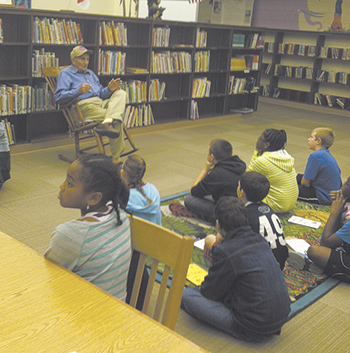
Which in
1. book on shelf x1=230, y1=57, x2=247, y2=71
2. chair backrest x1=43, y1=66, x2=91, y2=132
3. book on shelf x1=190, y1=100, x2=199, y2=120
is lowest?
book on shelf x1=190, y1=100, x2=199, y2=120

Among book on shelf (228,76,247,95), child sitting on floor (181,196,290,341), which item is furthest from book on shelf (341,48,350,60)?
child sitting on floor (181,196,290,341)

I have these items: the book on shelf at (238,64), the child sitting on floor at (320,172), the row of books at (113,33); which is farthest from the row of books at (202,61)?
the child sitting on floor at (320,172)

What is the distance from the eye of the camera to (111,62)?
21.3 feet

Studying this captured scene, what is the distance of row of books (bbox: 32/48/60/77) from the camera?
225 inches

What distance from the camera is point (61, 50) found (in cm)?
619

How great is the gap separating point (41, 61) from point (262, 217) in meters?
3.84

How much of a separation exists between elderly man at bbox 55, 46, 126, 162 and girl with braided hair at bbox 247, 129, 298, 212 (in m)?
1.79

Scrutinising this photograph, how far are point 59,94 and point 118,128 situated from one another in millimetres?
725

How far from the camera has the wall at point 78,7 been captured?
8430 mm

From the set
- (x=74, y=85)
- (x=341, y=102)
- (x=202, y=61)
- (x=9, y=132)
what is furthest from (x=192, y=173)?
(x=341, y=102)

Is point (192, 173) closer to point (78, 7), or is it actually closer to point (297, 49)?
point (78, 7)

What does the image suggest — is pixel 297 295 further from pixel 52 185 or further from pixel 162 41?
pixel 162 41

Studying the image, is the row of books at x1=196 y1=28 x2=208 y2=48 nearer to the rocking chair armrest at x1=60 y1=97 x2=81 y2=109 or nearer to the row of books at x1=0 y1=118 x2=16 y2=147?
the rocking chair armrest at x1=60 y1=97 x2=81 y2=109

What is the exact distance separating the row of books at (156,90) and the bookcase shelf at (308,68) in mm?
4740
